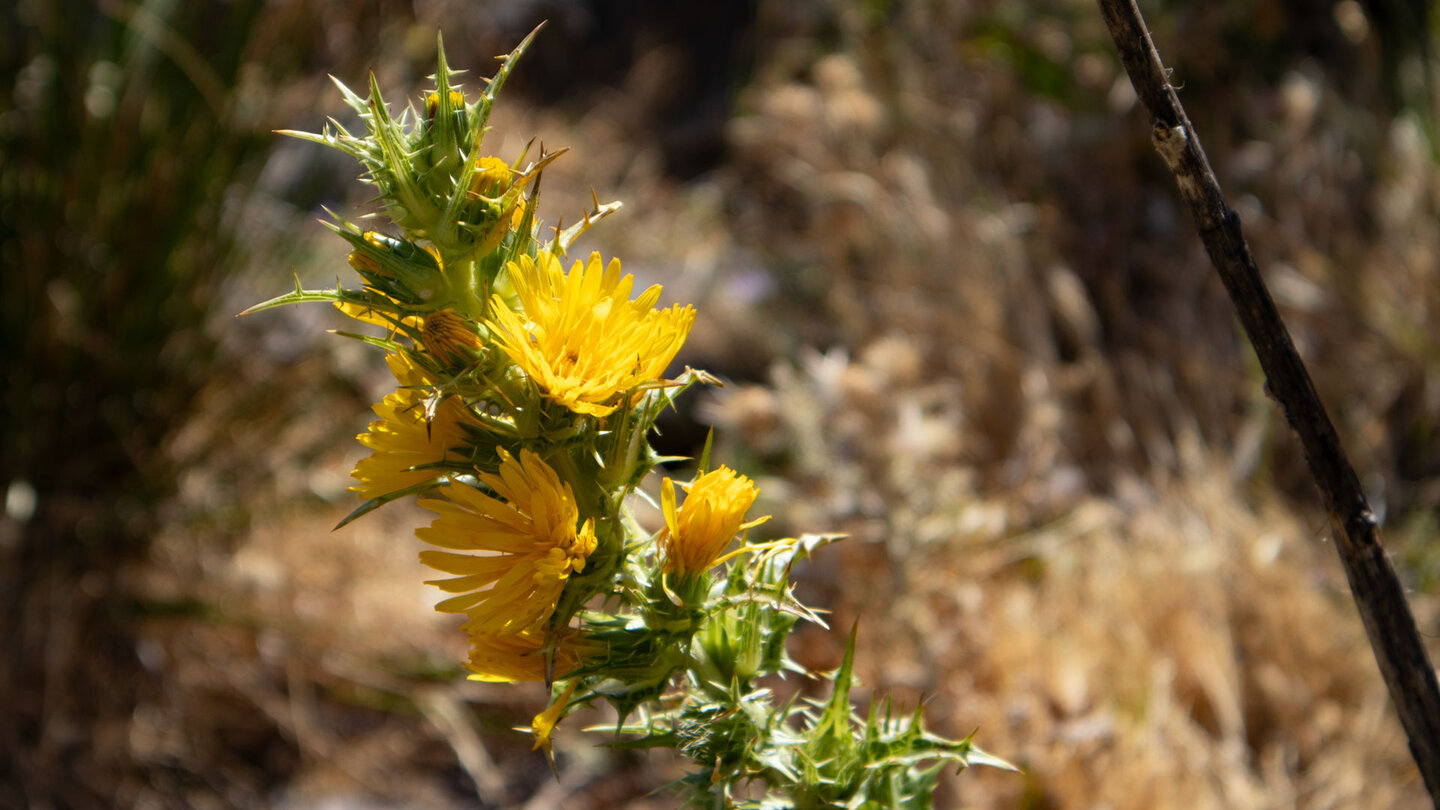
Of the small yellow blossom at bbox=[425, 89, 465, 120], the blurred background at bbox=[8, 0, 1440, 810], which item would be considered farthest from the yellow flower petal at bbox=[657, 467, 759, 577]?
the blurred background at bbox=[8, 0, 1440, 810]

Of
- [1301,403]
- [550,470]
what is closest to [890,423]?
[1301,403]

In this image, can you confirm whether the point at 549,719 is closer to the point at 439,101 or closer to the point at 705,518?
the point at 705,518

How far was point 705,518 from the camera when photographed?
0.58 meters

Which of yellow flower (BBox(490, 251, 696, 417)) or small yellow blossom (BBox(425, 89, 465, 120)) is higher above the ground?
small yellow blossom (BBox(425, 89, 465, 120))

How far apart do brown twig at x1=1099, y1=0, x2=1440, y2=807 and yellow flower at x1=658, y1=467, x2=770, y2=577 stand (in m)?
0.31

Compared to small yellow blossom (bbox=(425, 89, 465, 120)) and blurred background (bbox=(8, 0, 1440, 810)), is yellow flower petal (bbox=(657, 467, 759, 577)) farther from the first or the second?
blurred background (bbox=(8, 0, 1440, 810))

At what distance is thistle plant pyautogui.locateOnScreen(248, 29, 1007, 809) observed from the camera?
20.9 inches

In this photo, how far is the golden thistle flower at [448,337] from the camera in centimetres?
53

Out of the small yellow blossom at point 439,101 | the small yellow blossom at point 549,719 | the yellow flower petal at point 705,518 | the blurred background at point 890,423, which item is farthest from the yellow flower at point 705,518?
the blurred background at point 890,423

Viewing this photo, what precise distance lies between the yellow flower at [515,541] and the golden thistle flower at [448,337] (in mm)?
63

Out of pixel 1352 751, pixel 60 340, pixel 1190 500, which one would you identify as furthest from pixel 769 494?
pixel 60 340

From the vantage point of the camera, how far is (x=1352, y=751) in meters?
1.73

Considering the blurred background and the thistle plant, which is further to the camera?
the blurred background

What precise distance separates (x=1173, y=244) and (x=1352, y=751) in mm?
1740
